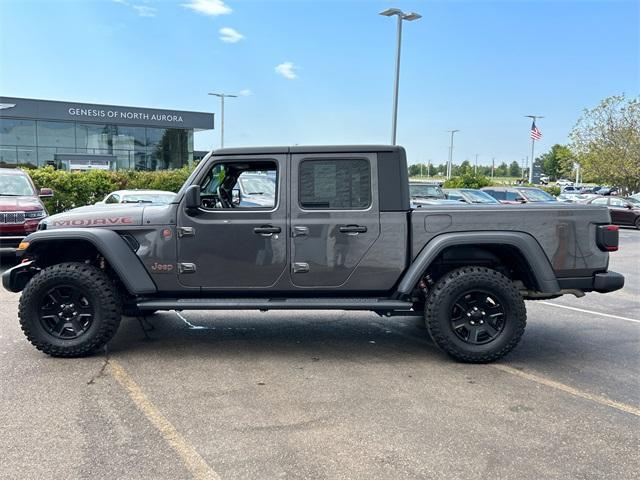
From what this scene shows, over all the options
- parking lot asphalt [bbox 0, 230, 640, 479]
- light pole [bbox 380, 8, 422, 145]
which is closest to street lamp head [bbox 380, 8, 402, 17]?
light pole [bbox 380, 8, 422, 145]

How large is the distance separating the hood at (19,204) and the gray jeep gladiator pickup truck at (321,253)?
543cm

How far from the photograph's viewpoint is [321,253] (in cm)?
491

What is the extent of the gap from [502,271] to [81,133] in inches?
1627

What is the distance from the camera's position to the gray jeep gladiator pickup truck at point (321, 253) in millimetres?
4855

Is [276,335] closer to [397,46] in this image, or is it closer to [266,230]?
[266,230]

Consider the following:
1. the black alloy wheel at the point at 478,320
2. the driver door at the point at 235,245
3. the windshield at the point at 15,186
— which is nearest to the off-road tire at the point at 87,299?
the driver door at the point at 235,245

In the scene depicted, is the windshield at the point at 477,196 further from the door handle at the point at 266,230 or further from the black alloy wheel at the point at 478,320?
the door handle at the point at 266,230

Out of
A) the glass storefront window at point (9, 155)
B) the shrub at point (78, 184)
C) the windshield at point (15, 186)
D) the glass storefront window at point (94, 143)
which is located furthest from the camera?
the glass storefront window at point (94, 143)

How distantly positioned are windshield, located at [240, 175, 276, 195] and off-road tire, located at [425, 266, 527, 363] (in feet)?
5.77

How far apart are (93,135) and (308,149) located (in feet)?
133

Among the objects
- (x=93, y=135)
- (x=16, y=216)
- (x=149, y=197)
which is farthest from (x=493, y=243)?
(x=93, y=135)

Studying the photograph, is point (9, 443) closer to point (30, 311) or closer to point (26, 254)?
point (30, 311)

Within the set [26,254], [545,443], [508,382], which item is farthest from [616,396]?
[26,254]

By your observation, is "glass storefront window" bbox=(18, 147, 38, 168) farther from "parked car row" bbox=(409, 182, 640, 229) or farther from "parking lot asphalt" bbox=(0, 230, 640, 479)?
"parking lot asphalt" bbox=(0, 230, 640, 479)
